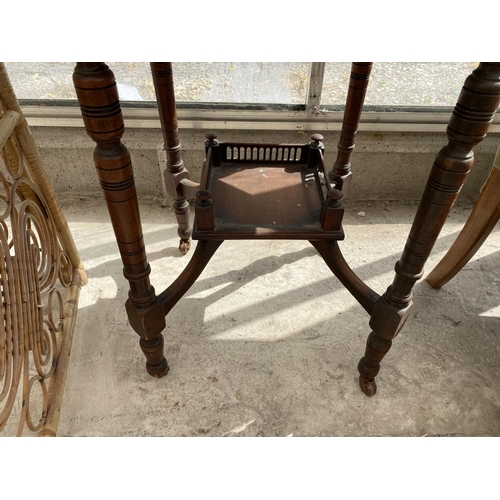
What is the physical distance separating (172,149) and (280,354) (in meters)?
0.73

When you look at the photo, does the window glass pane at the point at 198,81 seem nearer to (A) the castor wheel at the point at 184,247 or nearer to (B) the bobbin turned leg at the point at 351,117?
(B) the bobbin turned leg at the point at 351,117

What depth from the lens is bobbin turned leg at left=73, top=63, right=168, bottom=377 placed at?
0.61 m

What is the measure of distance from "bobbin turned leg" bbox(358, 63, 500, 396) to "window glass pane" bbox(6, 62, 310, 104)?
100 centimetres

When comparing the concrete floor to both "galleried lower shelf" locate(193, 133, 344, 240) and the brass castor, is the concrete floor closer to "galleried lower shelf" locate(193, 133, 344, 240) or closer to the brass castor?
the brass castor

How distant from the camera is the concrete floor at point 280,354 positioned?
1015 mm

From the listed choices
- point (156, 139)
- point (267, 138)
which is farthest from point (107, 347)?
point (267, 138)

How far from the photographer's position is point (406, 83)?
63.8 inches

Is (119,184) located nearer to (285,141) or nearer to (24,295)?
(24,295)

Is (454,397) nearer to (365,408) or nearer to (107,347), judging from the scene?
Result: (365,408)

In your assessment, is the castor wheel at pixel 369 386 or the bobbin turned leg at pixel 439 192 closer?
the bobbin turned leg at pixel 439 192

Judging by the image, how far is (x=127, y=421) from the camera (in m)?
1.01

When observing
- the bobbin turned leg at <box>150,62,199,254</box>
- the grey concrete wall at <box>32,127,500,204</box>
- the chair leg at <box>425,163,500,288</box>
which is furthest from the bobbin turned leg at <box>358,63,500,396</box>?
the grey concrete wall at <box>32,127,500,204</box>

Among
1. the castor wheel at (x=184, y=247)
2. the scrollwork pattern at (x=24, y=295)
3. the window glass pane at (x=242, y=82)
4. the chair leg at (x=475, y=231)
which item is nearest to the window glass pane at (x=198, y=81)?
the window glass pane at (x=242, y=82)

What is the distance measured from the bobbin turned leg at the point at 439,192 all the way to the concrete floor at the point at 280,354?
0.14 m
